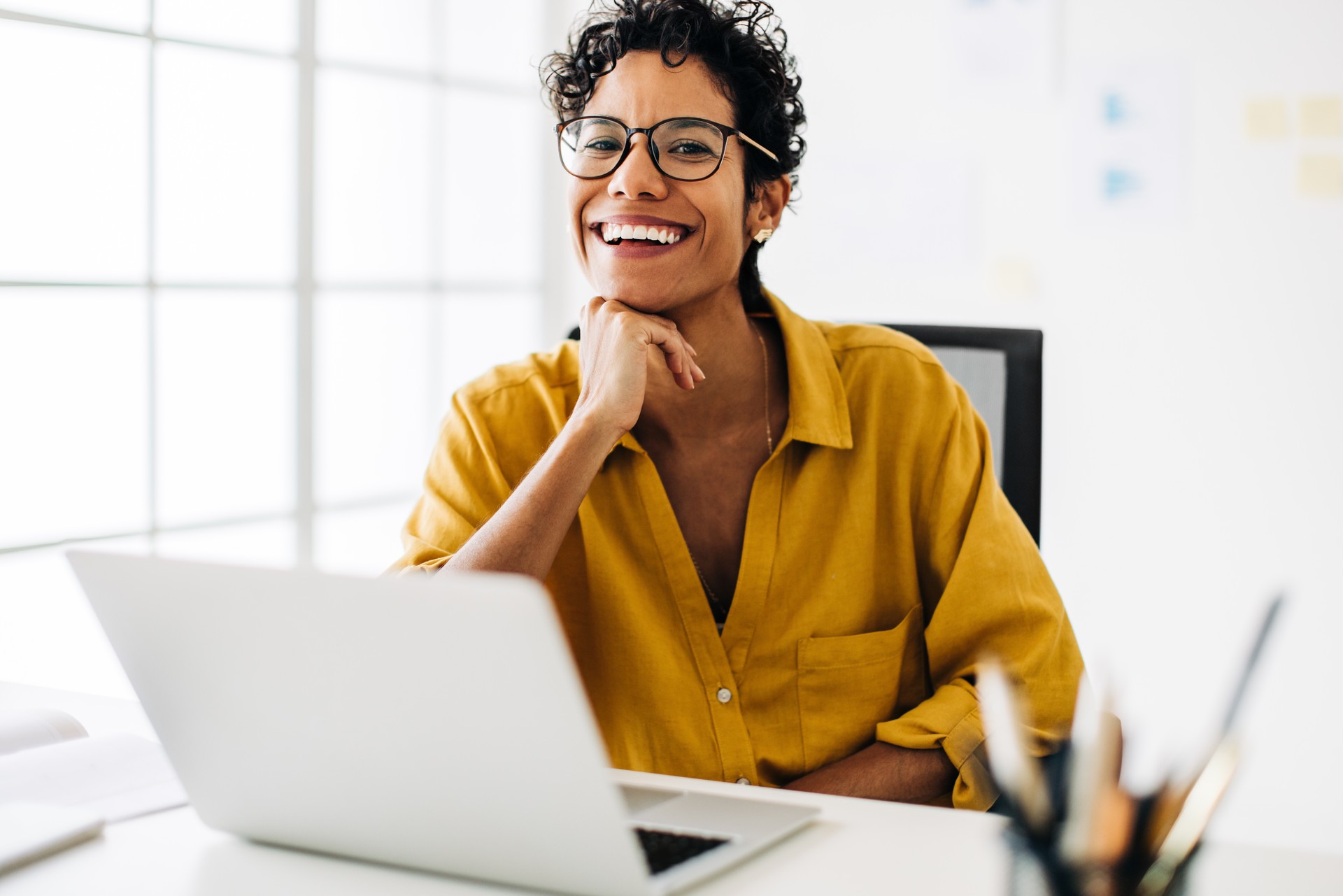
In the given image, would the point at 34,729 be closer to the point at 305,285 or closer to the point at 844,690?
the point at 844,690

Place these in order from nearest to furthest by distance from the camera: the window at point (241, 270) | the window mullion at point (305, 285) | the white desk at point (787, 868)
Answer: the white desk at point (787, 868) < the window at point (241, 270) < the window mullion at point (305, 285)

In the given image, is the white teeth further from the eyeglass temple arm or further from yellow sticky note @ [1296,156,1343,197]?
yellow sticky note @ [1296,156,1343,197]

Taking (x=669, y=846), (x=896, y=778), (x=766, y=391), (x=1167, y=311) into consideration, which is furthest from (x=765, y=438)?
(x=1167, y=311)

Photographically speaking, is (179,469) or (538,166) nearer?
(179,469)

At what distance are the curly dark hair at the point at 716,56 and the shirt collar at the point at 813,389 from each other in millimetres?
189

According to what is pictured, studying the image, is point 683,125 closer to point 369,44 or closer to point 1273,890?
point 1273,890

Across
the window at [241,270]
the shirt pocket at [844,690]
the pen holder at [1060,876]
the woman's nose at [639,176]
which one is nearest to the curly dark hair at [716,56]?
the woman's nose at [639,176]

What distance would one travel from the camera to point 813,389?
1.49 m

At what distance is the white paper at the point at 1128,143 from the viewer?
2844mm

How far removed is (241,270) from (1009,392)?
5.96ft

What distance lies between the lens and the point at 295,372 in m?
2.98

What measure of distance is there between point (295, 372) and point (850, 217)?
1.39m

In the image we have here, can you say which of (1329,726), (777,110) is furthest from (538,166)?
(1329,726)

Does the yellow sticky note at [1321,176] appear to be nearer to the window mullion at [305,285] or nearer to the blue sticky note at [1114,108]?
the blue sticky note at [1114,108]
